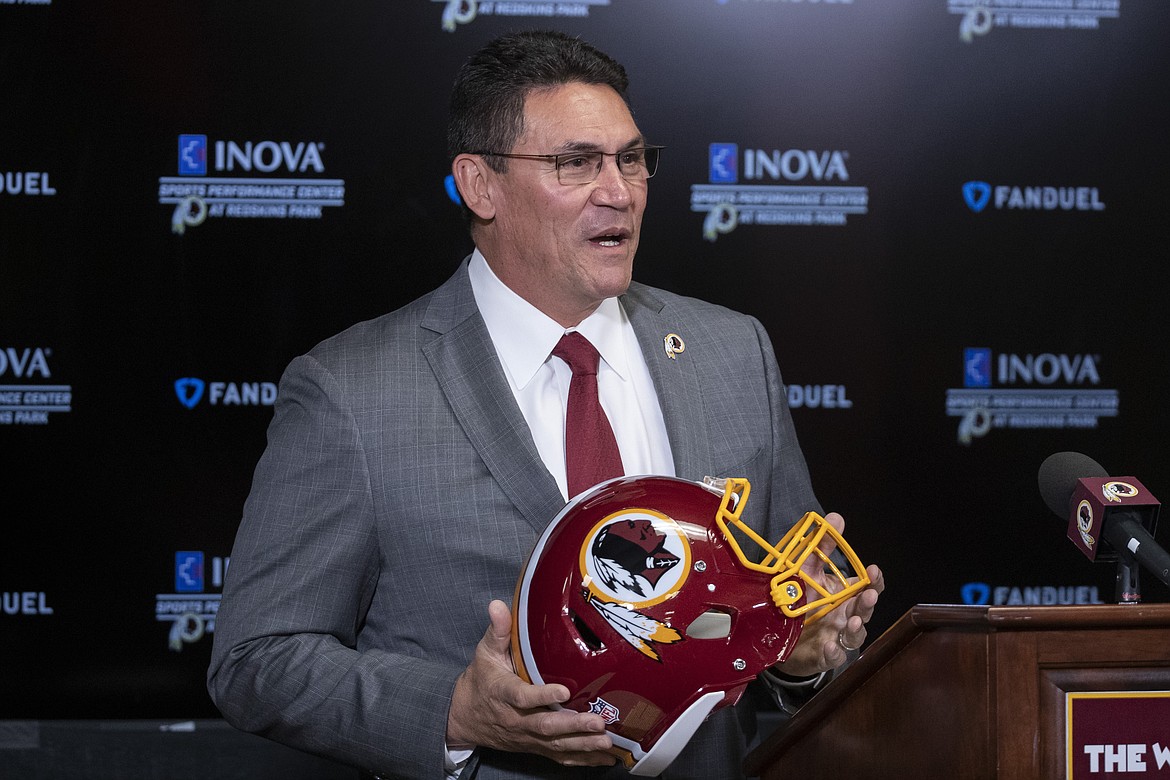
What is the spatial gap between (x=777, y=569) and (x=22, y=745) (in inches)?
102

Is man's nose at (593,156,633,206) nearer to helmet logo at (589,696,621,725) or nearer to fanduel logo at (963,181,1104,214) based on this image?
helmet logo at (589,696,621,725)

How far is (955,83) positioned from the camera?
3400mm

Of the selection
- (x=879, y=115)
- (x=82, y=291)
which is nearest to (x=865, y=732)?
(x=879, y=115)

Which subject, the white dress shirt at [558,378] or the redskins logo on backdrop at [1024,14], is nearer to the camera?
the white dress shirt at [558,378]

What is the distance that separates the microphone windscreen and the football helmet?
340 mm

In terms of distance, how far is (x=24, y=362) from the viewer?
3.18 metres

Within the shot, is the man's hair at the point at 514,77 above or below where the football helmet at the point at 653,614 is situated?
above

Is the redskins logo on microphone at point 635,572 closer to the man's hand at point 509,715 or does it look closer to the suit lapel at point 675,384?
the man's hand at point 509,715

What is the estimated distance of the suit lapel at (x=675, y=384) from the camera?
1879mm

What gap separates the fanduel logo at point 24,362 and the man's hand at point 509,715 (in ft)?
6.88

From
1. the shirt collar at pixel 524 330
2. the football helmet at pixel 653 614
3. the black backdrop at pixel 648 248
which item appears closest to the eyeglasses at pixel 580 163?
the shirt collar at pixel 524 330

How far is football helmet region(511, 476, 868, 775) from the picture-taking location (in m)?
1.41

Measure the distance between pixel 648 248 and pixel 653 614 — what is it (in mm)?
2040

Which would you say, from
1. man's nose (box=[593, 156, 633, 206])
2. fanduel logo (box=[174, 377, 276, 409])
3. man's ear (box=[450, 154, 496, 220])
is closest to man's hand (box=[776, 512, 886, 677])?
man's nose (box=[593, 156, 633, 206])
